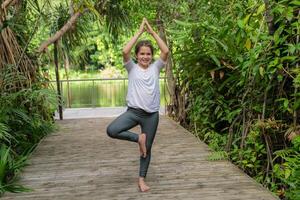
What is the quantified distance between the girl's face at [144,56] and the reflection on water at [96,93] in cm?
847

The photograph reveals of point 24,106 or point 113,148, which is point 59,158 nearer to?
point 113,148

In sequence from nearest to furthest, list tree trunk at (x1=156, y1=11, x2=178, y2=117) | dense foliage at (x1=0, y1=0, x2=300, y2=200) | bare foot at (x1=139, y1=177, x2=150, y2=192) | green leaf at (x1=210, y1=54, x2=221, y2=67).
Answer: bare foot at (x1=139, y1=177, x2=150, y2=192)
dense foliage at (x1=0, y1=0, x2=300, y2=200)
green leaf at (x1=210, y1=54, x2=221, y2=67)
tree trunk at (x1=156, y1=11, x2=178, y2=117)

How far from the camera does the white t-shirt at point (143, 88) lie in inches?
149

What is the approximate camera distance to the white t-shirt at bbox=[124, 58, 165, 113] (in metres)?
3.79

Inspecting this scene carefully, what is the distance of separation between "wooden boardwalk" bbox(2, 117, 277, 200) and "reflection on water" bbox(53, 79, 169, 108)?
6.21m

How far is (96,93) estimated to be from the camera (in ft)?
42.6

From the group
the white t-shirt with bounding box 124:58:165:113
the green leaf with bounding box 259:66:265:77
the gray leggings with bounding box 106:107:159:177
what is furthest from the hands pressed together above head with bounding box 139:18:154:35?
the green leaf with bounding box 259:66:265:77

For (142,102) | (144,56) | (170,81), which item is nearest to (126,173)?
(142,102)

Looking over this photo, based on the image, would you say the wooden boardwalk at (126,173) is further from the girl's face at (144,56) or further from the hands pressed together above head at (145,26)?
the hands pressed together above head at (145,26)

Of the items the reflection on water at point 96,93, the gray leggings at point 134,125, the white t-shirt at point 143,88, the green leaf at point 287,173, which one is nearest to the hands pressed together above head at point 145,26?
the white t-shirt at point 143,88

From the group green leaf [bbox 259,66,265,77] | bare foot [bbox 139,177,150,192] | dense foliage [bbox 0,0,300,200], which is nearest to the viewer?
bare foot [bbox 139,177,150,192]

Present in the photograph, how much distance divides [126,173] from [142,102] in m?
0.99

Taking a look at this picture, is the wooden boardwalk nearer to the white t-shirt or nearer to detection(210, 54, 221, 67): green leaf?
the white t-shirt

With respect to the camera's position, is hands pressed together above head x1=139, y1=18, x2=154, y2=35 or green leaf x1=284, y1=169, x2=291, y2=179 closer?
green leaf x1=284, y1=169, x2=291, y2=179
